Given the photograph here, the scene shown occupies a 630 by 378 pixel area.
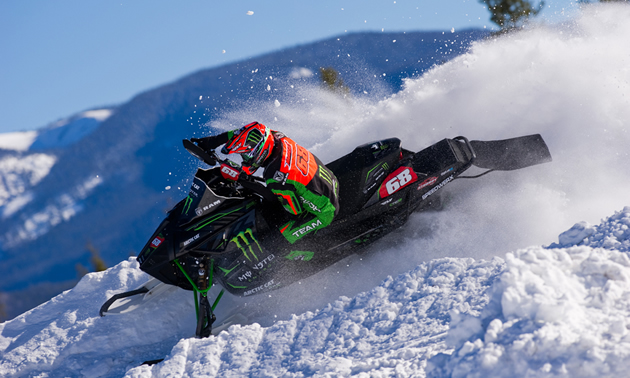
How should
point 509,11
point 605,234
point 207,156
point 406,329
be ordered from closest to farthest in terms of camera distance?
point 406,329 < point 605,234 < point 207,156 < point 509,11

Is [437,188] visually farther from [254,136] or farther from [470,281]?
[254,136]

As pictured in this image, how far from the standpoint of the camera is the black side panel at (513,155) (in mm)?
4863

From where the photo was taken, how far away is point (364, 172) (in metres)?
4.66

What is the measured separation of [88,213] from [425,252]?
132ft

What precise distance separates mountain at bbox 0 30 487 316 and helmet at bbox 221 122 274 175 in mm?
30923

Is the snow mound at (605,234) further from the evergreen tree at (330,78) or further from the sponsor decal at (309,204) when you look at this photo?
the evergreen tree at (330,78)

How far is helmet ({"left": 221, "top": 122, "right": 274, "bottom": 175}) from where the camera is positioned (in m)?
3.99

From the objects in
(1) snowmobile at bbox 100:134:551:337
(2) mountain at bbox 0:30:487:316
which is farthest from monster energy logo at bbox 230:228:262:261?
(2) mountain at bbox 0:30:487:316

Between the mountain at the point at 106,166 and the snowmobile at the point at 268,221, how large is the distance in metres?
30.3

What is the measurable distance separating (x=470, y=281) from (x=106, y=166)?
1503 inches

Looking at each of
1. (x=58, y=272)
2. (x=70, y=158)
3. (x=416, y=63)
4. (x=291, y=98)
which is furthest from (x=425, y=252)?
(x=58, y=272)

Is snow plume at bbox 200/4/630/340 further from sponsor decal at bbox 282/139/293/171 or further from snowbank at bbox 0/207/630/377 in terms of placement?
sponsor decal at bbox 282/139/293/171

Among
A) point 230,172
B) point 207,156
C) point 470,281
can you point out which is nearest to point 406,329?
point 470,281

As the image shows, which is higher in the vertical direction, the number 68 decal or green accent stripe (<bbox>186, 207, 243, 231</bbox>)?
green accent stripe (<bbox>186, 207, 243, 231</bbox>)
